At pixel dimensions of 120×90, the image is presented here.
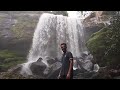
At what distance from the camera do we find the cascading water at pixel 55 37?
28.3 feet

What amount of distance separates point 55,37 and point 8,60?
179 centimetres

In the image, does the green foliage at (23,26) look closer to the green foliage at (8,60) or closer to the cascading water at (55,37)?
the cascading water at (55,37)

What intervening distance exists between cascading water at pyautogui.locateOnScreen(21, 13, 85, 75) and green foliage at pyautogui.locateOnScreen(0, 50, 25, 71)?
28 cm

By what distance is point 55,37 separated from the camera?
8.78 meters

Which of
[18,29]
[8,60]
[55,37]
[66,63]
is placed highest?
[18,29]

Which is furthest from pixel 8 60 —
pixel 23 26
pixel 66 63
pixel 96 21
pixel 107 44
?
pixel 96 21

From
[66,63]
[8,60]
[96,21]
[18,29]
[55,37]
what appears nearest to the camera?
[66,63]

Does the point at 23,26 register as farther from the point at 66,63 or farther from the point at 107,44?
the point at 66,63

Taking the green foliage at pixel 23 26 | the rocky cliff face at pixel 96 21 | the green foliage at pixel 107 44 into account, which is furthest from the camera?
the green foliage at pixel 23 26

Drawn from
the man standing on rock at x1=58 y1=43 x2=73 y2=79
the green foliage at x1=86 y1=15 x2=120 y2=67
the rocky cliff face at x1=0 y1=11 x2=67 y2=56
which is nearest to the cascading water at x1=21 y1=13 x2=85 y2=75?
the rocky cliff face at x1=0 y1=11 x2=67 y2=56

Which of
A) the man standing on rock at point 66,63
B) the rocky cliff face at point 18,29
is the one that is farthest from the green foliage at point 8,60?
the man standing on rock at point 66,63

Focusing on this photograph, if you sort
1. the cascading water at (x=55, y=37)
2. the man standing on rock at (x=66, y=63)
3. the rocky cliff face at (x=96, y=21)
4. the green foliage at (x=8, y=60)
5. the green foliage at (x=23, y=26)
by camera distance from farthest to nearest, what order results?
the green foliage at (x=23, y=26) < the cascading water at (x=55, y=37) < the rocky cliff face at (x=96, y=21) < the green foliage at (x=8, y=60) < the man standing on rock at (x=66, y=63)

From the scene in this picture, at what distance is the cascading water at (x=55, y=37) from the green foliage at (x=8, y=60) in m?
0.28

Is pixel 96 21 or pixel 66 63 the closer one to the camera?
pixel 66 63
